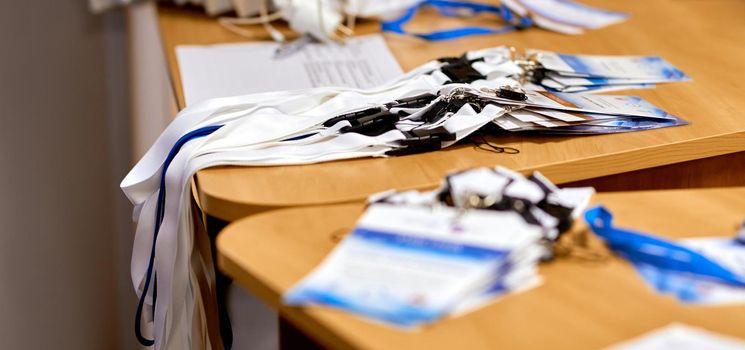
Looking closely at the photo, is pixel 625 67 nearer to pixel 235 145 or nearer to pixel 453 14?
pixel 453 14

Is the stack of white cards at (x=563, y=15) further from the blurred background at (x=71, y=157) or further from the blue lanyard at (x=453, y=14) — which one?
the blurred background at (x=71, y=157)

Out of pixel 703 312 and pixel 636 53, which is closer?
pixel 703 312

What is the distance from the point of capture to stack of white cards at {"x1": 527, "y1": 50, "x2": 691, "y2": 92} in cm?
115

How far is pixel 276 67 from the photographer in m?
1.29

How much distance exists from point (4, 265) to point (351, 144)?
2.38ft

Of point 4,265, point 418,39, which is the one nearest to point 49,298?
point 4,265

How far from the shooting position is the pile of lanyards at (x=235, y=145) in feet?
3.04

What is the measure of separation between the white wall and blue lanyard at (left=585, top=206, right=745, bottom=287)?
99cm

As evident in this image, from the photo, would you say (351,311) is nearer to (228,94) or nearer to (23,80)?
(228,94)

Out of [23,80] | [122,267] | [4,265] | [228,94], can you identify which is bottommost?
[122,267]

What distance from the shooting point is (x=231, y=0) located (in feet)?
4.83

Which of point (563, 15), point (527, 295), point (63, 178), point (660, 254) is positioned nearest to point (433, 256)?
point (527, 295)

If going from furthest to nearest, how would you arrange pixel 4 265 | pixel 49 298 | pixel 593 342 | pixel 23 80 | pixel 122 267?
pixel 122 267
pixel 49 298
pixel 23 80
pixel 4 265
pixel 593 342

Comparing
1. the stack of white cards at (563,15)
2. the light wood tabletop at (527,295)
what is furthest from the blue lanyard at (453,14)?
the light wood tabletop at (527,295)
